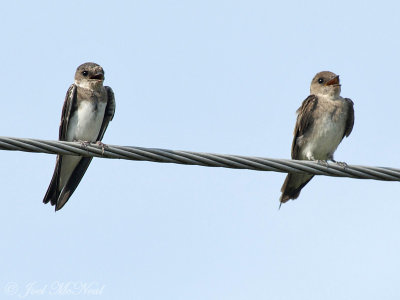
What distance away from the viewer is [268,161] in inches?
238

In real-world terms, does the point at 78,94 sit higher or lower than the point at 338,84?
lower

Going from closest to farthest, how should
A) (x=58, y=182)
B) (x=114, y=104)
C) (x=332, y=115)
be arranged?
(x=58, y=182) → (x=114, y=104) → (x=332, y=115)

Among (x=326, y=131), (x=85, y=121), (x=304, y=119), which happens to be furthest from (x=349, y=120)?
(x=85, y=121)

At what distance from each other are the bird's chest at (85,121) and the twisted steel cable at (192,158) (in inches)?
116

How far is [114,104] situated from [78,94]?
44cm

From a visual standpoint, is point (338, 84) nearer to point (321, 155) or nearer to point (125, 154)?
point (321, 155)

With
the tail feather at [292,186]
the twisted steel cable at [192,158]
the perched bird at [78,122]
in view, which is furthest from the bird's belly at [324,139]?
the twisted steel cable at [192,158]

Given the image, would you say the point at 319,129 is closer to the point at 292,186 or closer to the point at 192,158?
the point at 292,186

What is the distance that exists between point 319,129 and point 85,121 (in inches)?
108

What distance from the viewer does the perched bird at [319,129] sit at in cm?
997

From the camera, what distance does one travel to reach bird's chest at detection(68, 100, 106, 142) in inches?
355

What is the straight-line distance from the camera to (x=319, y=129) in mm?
9984

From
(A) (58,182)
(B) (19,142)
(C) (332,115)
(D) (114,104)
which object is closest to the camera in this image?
(B) (19,142)

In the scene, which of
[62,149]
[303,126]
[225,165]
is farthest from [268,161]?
[303,126]
